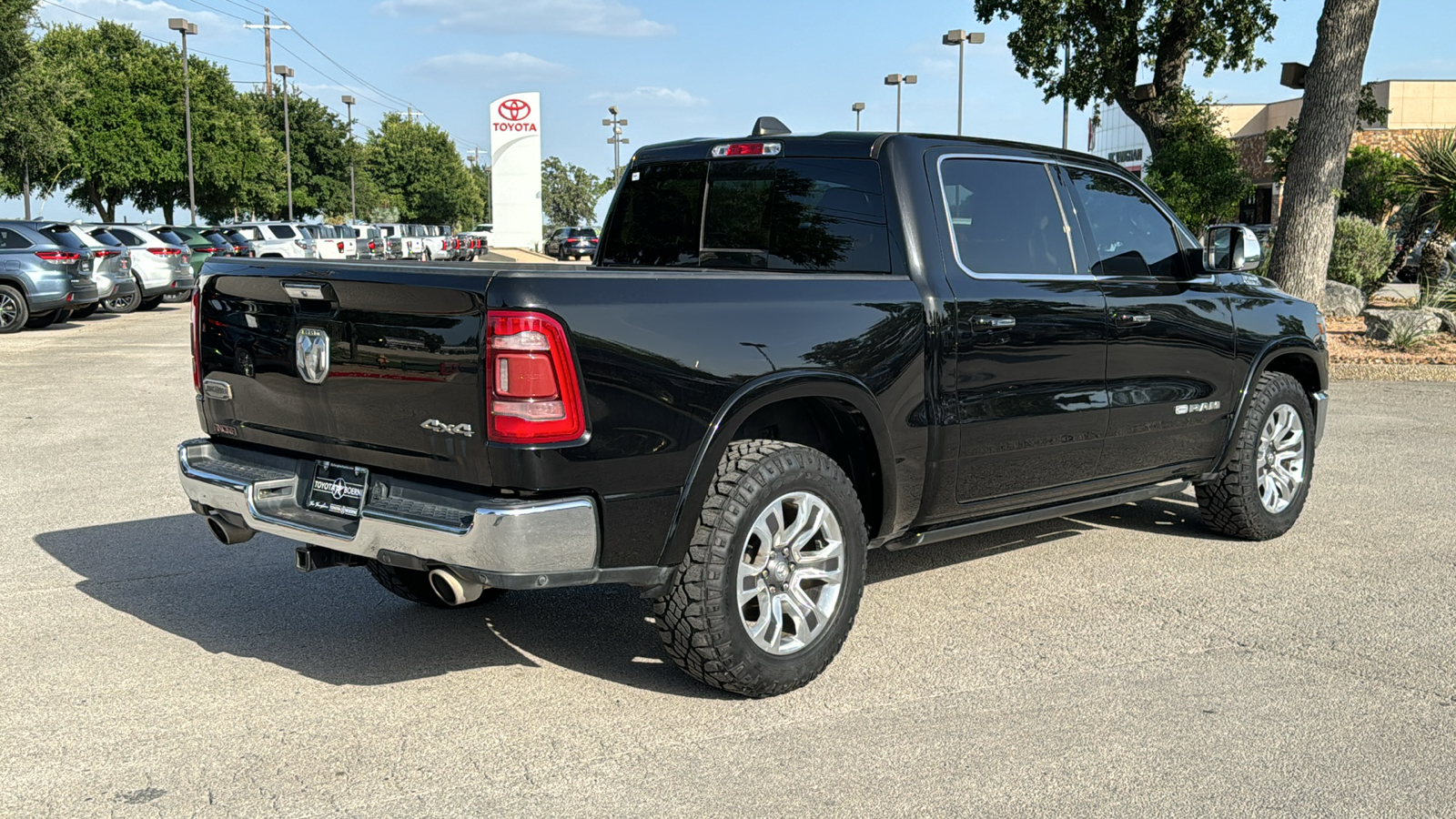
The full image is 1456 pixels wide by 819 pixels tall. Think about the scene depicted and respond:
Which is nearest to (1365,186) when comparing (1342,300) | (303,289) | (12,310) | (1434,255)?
(1434,255)

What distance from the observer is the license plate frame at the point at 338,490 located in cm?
438

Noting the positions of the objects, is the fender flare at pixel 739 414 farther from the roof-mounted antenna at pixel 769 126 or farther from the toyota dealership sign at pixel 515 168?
the toyota dealership sign at pixel 515 168

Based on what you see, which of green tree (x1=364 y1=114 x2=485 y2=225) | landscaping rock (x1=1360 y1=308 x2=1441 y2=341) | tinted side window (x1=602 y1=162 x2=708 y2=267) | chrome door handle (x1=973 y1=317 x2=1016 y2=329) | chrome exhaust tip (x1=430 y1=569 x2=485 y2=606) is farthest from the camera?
green tree (x1=364 y1=114 x2=485 y2=225)

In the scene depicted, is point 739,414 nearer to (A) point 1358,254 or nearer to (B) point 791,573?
(B) point 791,573

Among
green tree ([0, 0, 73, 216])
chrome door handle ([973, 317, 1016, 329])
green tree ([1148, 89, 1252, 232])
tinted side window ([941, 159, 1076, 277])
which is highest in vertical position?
green tree ([0, 0, 73, 216])

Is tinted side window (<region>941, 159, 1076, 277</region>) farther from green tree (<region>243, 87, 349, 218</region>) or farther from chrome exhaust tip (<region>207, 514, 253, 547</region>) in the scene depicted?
green tree (<region>243, 87, 349, 218</region>)

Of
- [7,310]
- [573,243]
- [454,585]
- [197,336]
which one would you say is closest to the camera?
[454,585]

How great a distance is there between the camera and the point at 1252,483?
6871 millimetres

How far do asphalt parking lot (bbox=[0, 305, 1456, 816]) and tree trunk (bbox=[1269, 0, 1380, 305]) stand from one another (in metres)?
9.36

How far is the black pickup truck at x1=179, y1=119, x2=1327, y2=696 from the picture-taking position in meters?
4.06

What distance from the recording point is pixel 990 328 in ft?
17.4

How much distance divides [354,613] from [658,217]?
2202 millimetres

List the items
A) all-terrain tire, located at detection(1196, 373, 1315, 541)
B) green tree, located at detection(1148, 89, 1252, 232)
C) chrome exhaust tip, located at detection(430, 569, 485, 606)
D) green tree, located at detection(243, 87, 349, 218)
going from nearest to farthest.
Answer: chrome exhaust tip, located at detection(430, 569, 485, 606)
all-terrain tire, located at detection(1196, 373, 1315, 541)
green tree, located at detection(1148, 89, 1252, 232)
green tree, located at detection(243, 87, 349, 218)

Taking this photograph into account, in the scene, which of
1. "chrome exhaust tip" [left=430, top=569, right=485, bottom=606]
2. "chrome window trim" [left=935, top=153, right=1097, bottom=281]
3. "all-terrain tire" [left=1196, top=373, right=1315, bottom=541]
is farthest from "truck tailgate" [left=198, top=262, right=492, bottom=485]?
"all-terrain tire" [left=1196, top=373, right=1315, bottom=541]
